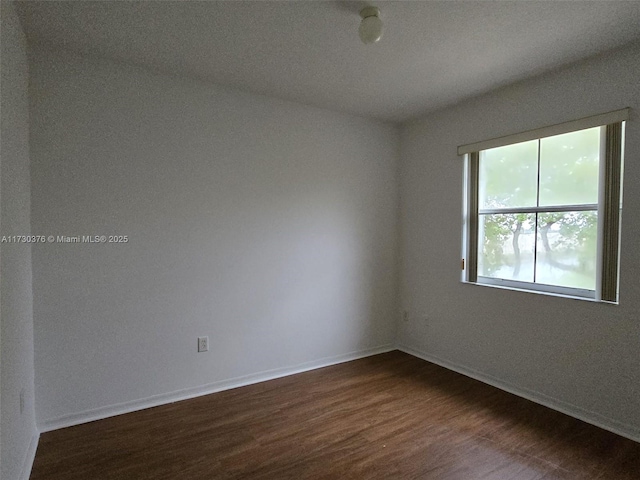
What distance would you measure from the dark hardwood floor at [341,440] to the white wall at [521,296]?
0.25m

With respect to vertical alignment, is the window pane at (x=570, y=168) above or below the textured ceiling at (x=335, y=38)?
below

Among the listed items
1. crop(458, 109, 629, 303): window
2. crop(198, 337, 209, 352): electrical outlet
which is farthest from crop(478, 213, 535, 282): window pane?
crop(198, 337, 209, 352): electrical outlet

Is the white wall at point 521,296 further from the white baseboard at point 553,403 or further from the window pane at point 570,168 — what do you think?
the window pane at point 570,168

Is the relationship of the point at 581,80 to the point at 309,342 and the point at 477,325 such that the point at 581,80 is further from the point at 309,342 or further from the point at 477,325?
the point at 309,342

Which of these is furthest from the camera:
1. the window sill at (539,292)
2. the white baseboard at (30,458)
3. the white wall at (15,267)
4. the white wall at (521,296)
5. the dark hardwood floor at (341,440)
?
the window sill at (539,292)

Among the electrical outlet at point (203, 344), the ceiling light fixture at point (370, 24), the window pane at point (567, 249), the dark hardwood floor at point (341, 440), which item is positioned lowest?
the dark hardwood floor at point (341, 440)

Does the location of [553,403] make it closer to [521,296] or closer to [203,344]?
[521,296]

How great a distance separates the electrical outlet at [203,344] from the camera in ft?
9.14

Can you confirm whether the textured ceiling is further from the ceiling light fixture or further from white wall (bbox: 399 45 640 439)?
white wall (bbox: 399 45 640 439)

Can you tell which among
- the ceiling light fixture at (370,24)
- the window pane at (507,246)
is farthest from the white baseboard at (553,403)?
the ceiling light fixture at (370,24)

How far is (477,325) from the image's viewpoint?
10.3ft

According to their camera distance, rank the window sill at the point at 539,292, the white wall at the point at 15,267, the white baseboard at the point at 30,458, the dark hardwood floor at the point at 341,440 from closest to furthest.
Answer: the white wall at the point at 15,267 < the white baseboard at the point at 30,458 < the dark hardwood floor at the point at 341,440 < the window sill at the point at 539,292

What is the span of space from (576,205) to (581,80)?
2.92 feet

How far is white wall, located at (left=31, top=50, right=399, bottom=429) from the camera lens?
229 centimetres
